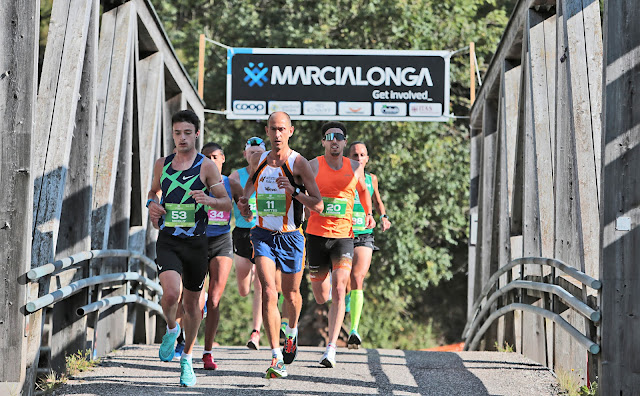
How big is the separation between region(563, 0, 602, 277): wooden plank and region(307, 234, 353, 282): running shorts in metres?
2.25

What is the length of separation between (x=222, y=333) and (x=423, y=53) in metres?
14.1

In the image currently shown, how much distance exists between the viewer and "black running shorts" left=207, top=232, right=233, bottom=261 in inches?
354

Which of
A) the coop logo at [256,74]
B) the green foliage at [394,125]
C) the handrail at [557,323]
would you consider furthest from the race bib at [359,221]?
the green foliage at [394,125]

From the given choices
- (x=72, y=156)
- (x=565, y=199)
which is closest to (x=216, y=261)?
(x=72, y=156)

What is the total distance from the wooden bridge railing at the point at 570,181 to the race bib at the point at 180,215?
2787mm

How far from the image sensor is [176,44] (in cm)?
2500

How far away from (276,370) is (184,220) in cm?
130

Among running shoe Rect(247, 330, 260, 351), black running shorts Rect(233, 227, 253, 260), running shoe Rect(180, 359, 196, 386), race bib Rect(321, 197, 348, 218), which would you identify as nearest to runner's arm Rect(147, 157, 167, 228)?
running shoe Rect(180, 359, 196, 386)

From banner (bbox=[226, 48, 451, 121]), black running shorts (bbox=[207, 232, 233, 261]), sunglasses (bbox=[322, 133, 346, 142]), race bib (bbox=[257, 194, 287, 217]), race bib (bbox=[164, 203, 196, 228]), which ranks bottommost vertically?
black running shorts (bbox=[207, 232, 233, 261])

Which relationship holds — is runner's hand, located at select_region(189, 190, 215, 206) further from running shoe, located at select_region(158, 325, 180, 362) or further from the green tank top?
the green tank top

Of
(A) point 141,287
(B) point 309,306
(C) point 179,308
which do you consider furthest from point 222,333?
(C) point 179,308

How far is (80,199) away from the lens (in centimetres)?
821

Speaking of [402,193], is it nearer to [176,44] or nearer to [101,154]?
[176,44]

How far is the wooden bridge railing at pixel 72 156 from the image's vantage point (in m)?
6.00
